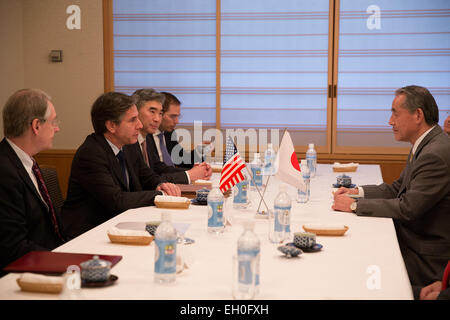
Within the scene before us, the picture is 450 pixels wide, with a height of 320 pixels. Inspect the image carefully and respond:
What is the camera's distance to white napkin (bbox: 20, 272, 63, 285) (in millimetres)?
1449

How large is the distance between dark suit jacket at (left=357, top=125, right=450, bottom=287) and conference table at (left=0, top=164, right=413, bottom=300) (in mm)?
96

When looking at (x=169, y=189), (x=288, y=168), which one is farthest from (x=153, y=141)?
(x=288, y=168)

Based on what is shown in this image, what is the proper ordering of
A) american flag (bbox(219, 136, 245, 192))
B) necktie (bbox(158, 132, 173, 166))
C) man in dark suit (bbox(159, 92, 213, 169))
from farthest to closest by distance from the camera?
1. man in dark suit (bbox(159, 92, 213, 169))
2. necktie (bbox(158, 132, 173, 166))
3. american flag (bbox(219, 136, 245, 192))

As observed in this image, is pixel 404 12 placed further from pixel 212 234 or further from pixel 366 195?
pixel 212 234

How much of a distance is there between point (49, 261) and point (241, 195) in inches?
50.5

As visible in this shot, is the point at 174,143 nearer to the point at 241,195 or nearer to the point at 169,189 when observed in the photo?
the point at 169,189

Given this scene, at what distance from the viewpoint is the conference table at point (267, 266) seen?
149 centimetres

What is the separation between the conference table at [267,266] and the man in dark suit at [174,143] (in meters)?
2.27

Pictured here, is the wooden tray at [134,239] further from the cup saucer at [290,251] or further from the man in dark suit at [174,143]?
the man in dark suit at [174,143]

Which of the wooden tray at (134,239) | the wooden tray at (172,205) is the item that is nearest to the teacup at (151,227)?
the wooden tray at (134,239)

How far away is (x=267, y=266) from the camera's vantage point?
68.7 inches

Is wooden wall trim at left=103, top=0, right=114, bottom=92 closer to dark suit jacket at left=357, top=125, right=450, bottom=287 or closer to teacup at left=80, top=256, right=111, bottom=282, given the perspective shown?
dark suit jacket at left=357, top=125, right=450, bottom=287

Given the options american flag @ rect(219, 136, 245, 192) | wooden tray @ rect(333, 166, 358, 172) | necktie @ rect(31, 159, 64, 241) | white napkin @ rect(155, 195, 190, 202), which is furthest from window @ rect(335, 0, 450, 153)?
necktie @ rect(31, 159, 64, 241)
